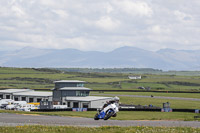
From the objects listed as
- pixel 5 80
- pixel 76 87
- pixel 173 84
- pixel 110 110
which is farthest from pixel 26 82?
pixel 110 110

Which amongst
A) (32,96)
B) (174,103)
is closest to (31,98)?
(32,96)

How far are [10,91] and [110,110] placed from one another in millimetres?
86657

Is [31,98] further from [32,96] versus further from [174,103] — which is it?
[174,103]

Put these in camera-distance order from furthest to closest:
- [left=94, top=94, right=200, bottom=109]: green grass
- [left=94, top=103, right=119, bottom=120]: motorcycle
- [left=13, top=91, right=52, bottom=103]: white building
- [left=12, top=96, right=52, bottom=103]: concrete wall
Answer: [left=12, top=96, right=52, bottom=103]: concrete wall < [left=13, top=91, right=52, bottom=103]: white building < [left=94, top=94, right=200, bottom=109]: green grass < [left=94, top=103, right=119, bottom=120]: motorcycle

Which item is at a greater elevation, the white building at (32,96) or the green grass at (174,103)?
the white building at (32,96)

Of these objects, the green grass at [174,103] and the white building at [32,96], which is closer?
the green grass at [174,103]

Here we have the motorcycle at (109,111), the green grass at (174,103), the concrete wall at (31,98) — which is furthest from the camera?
the concrete wall at (31,98)

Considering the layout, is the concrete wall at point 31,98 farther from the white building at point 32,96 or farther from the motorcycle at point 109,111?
the motorcycle at point 109,111

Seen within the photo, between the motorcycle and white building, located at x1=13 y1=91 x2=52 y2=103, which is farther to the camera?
white building, located at x1=13 y1=91 x2=52 y2=103

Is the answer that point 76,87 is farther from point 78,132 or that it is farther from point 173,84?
point 173,84

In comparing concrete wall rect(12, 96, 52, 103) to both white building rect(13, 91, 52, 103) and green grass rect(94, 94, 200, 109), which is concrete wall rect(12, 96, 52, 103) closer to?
white building rect(13, 91, 52, 103)

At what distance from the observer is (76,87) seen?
100m

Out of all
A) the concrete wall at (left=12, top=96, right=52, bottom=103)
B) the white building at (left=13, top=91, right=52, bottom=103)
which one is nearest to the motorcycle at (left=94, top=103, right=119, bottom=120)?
the white building at (left=13, top=91, right=52, bottom=103)

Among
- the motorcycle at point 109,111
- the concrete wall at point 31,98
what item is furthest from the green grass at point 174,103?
the motorcycle at point 109,111
